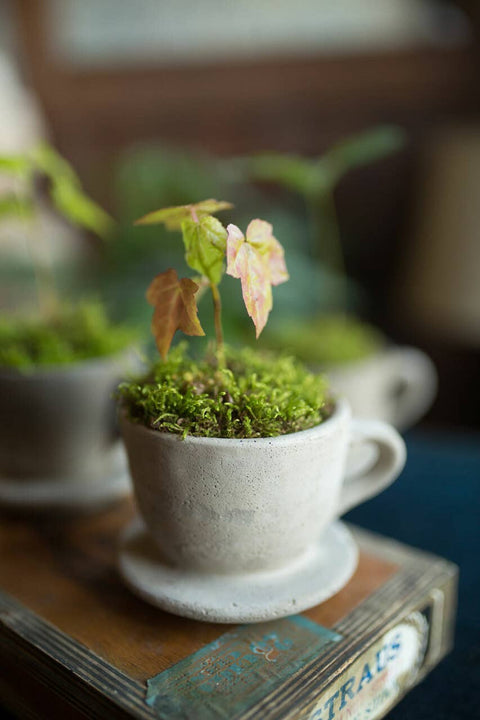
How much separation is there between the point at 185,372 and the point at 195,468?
Result: 95mm

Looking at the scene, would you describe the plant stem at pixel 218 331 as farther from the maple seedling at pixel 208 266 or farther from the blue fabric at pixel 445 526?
the blue fabric at pixel 445 526

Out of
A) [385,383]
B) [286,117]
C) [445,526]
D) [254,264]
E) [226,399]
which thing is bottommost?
[445,526]

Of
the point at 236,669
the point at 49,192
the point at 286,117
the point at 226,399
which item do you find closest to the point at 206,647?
the point at 236,669

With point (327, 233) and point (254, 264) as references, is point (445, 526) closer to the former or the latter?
point (254, 264)

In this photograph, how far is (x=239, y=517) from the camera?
0.49 metres

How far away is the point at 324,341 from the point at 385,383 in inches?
4.2

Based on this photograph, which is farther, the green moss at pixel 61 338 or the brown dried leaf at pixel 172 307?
the green moss at pixel 61 338

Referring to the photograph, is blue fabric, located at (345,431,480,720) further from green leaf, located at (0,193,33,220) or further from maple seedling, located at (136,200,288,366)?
green leaf, located at (0,193,33,220)

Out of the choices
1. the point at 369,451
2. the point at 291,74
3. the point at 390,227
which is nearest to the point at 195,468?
the point at 369,451

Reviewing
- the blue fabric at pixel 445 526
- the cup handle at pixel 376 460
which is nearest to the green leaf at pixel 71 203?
the cup handle at pixel 376 460

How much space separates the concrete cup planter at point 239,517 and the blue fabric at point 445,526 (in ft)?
0.43

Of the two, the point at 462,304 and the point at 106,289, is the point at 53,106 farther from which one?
the point at 462,304

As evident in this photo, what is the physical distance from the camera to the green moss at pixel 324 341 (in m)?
0.95

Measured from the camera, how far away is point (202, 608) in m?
0.51
